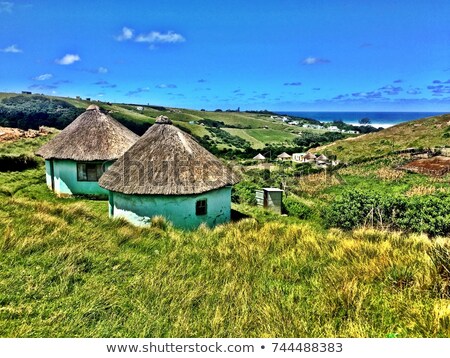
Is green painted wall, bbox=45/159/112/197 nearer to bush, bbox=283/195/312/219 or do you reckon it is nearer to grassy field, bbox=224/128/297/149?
bush, bbox=283/195/312/219

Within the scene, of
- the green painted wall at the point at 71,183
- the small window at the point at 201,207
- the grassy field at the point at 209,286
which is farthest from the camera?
the green painted wall at the point at 71,183

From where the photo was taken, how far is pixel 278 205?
17375mm

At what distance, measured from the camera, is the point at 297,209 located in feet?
57.6

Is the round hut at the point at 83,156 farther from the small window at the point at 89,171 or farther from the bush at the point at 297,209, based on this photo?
the bush at the point at 297,209

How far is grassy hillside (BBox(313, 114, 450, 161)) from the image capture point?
4481 centimetres

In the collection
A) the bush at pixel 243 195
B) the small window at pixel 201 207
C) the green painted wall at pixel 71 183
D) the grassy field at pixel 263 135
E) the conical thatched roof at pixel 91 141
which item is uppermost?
the grassy field at pixel 263 135

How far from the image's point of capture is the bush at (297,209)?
56.2 ft

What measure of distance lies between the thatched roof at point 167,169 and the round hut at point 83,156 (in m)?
4.33

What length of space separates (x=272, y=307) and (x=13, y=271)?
3266 mm

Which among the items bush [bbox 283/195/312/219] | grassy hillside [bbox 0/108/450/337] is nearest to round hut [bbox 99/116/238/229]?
grassy hillside [bbox 0/108/450/337]

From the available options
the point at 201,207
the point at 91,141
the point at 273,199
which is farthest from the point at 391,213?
the point at 91,141

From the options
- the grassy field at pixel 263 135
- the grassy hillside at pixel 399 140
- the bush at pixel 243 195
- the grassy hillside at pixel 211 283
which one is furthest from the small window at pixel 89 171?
the grassy field at pixel 263 135

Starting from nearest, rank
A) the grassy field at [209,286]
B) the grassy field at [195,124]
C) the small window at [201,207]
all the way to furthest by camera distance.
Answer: the grassy field at [209,286]
the small window at [201,207]
the grassy field at [195,124]
